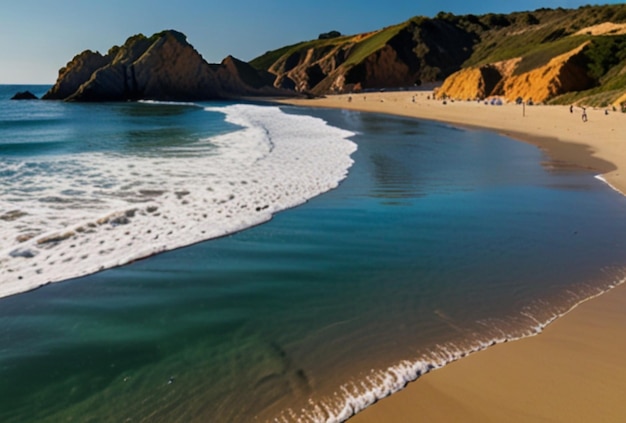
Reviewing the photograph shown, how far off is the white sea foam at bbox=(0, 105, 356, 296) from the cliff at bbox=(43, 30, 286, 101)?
65749 mm

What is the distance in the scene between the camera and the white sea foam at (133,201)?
6879mm

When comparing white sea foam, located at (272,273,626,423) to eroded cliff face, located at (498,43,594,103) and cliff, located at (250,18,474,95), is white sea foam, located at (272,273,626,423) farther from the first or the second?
cliff, located at (250,18,474,95)

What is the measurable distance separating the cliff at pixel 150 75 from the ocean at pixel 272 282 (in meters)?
71.8

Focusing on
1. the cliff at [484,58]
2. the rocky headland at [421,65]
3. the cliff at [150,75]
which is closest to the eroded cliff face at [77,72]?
the cliff at [150,75]

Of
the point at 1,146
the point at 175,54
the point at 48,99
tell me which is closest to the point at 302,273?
the point at 1,146

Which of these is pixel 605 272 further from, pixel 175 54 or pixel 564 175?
pixel 175 54

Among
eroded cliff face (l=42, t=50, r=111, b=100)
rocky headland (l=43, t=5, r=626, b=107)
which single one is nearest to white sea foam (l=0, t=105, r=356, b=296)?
rocky headland (l=43, t=5, r=626, b=107)

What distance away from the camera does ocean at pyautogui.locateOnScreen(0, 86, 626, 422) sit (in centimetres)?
379

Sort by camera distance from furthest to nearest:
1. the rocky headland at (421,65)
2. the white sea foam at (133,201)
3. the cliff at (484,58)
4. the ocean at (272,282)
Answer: the rocky headland at (421,65), the cliff at (484,58), the white sea foam at (133,201), the ocean at (272,282)

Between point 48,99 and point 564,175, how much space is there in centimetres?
9173

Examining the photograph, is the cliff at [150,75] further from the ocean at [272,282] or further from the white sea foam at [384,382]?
the white sea foam at [384,382]

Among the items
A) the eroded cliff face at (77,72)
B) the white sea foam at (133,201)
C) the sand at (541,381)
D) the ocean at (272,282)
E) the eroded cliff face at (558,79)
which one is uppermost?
the eroded cliff face at (77,72)

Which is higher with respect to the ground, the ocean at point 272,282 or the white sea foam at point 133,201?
the white sea foam at point 133,201

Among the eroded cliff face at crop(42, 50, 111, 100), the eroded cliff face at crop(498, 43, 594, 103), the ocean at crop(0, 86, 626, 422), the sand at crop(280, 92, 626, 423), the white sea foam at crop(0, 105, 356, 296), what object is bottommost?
the sand at crop(280, 92, 626, 423)
